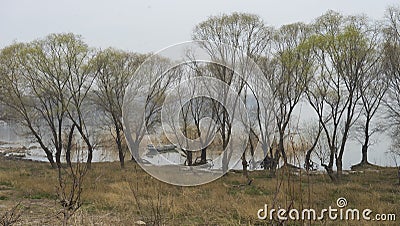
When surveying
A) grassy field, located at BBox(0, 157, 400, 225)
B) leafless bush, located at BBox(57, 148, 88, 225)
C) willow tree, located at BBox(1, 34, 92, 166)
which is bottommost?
grassy field, located at BBox(0, 157, 400, 225)

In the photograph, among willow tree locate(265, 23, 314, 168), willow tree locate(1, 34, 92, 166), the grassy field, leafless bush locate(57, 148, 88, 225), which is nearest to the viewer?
leafless bush locate(57, 148, 88, 225)

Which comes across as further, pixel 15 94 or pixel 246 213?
pixel 15 94

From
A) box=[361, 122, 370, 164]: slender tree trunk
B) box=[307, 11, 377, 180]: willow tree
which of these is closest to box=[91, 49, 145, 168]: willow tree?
box=[307, 11, 377, 180]: willow tree

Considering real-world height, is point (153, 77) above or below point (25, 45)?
below

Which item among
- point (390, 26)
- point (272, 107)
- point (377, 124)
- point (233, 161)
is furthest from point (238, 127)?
point (377, 124)

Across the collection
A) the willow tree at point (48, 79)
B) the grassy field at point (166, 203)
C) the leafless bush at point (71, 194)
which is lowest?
the grassy field at point (166, 203)

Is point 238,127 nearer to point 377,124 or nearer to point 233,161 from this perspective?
point 233,161

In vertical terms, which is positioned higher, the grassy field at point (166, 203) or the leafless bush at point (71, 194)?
the leafless bush at point (71, 194)

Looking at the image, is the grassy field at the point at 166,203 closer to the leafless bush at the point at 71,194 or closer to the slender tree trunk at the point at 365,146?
the leafless bush at the point at 71,194

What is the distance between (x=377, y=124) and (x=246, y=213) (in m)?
20.7

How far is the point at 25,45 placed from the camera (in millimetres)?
19391

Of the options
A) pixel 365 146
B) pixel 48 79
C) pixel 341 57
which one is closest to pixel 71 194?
pixel 341 57

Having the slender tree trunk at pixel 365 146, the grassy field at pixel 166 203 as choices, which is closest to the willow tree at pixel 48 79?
the grassy field at pixel 166 203

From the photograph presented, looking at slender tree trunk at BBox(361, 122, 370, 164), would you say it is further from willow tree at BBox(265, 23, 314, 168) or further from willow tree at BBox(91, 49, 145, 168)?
willow tree at BBox(91, 49, 145, 168)
